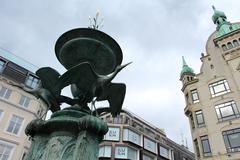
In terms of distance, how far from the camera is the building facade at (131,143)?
30453 millimetres

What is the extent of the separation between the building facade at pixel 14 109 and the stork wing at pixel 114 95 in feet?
70.1

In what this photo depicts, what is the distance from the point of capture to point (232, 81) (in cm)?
2503

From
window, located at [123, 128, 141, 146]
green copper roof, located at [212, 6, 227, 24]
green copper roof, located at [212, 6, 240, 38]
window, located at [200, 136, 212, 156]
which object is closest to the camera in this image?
window, located at [200, 136, 212, 156]

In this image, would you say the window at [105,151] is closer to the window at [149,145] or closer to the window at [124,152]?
the window at [124,152]

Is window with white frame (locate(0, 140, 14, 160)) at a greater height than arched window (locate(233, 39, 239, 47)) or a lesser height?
lesser

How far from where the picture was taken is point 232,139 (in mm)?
21719

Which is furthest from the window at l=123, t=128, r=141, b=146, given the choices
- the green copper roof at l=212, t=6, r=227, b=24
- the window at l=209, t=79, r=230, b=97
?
the green copper roof at l=212, t=6, r=227, b=24

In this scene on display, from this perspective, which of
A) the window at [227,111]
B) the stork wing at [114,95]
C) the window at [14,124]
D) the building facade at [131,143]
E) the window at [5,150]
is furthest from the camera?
the building facade at [131,143]

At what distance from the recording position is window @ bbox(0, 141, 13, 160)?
77.2ft

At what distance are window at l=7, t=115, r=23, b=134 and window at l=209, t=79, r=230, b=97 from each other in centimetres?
2470

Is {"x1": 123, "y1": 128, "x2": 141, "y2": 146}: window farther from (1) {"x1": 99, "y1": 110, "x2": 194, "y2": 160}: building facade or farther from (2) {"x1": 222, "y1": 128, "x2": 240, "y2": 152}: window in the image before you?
(2) {"x1": 222, "y1": 128, "x2": 240, "y2": 152}: window

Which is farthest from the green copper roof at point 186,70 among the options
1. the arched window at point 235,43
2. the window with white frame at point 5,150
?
the window with white frame at point 5,150

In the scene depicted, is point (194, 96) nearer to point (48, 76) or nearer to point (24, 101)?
point (24, 101)

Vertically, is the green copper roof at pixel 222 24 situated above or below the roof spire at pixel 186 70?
above
